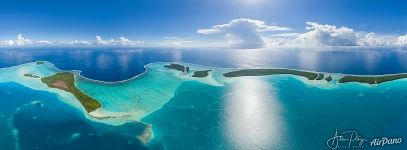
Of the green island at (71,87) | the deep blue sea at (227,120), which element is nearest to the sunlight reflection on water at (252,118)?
the deep blue sea at (227,120)

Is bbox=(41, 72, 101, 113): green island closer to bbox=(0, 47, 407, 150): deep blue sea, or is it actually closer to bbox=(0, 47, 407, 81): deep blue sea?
bbox=(0, 47, 407, 150): deep blue sea

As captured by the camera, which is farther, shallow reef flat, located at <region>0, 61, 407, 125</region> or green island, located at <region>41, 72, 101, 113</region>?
green island, located at <region>41, 72, 101, 113</region>

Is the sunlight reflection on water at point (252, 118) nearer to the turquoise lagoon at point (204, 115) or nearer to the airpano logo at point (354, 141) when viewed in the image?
the turquoise lagoon at point (204, 115)

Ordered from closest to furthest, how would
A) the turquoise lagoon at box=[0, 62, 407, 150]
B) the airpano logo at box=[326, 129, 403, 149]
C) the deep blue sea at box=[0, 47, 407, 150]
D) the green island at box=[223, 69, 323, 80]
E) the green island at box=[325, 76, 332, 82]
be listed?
the airpano logo at box=[326, 129, 403, 149], the deep blue sea at box=[0, 47, 407, 150], the turquoise lagoon at box=[0, 62, 407, 150], the green island at box=[325, 76, 332, 82], the green island at box=[223, 69, 323, 80]

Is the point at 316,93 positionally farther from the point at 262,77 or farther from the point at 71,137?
the point at 71,137

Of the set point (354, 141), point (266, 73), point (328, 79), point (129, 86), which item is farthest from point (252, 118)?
point (266, 73)

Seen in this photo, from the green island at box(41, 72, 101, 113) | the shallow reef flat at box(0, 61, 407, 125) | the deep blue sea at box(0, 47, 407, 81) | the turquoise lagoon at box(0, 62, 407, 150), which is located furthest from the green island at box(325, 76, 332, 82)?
the green island at box(41, 72, 101, 113)

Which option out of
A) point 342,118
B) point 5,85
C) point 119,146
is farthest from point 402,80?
point 5,85
